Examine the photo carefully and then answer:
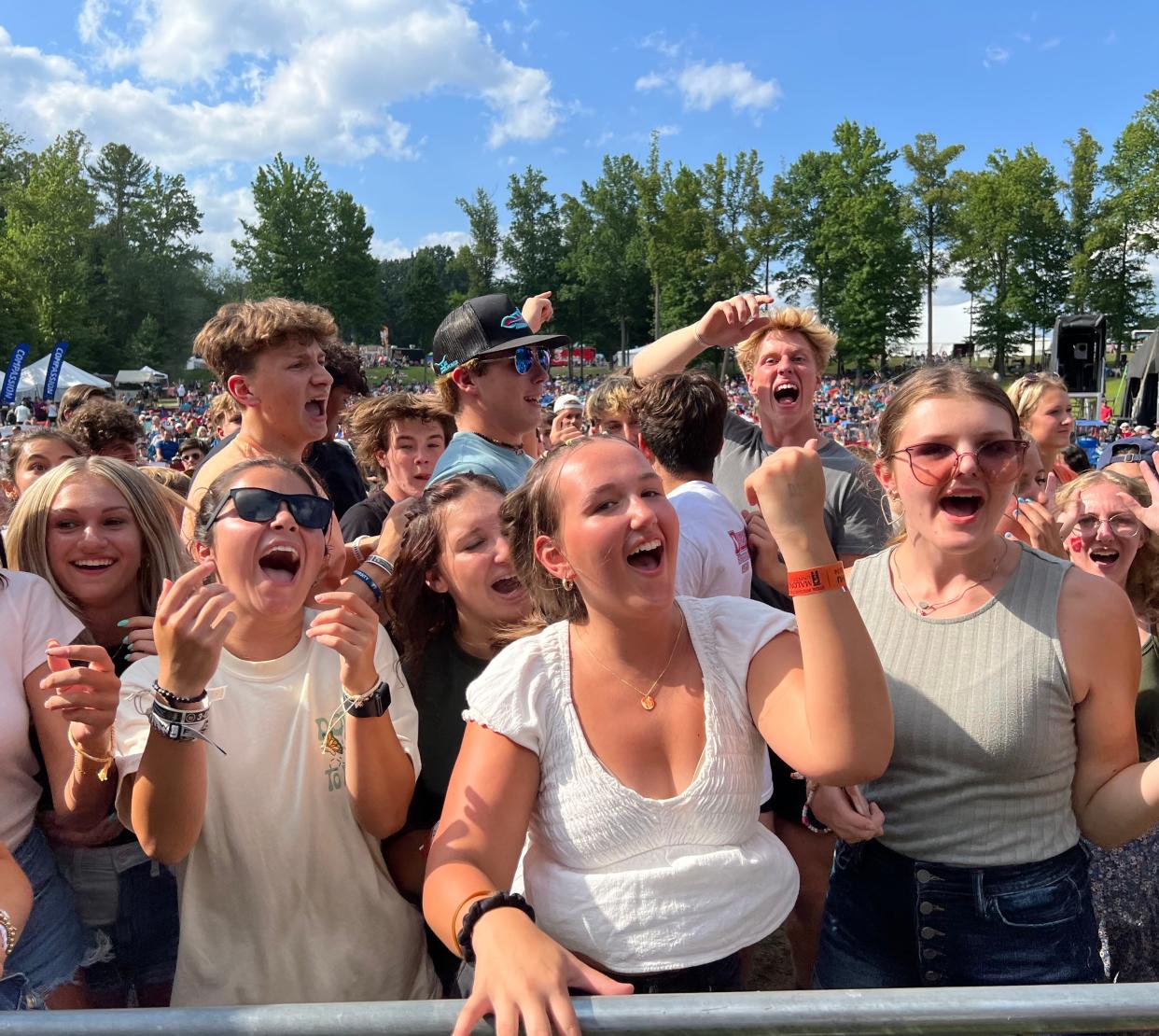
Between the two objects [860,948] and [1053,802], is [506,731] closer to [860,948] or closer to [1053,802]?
[860,948]

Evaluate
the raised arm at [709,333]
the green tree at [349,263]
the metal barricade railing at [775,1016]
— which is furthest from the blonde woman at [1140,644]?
the green tree at [349,263]

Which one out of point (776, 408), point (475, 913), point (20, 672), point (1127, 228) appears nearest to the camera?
point (475, 913)

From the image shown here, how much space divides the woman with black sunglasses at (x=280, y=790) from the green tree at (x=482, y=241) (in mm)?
69715

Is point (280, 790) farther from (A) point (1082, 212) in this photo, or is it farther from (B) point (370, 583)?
(A) point (1082, 212)

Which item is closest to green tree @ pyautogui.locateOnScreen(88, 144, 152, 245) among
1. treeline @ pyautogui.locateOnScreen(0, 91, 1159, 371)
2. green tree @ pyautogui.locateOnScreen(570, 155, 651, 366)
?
treeline @ pyautogui.locateOnScreen(0, 91, 1159, 371)

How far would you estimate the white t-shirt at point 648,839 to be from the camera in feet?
5.39

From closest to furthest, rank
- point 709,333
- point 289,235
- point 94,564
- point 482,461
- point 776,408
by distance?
point 94,564 → point 482,461 → point 709,333 → point 776,408 → point 289,235

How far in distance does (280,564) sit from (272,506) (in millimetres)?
155

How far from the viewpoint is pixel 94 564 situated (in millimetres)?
2486

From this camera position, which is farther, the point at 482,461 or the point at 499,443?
the point at 499,443

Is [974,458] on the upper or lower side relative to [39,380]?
lower

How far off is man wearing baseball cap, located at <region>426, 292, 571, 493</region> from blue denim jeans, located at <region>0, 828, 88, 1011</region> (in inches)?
69.9

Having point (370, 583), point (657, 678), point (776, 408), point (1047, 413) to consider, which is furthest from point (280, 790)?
point (1047, 413)

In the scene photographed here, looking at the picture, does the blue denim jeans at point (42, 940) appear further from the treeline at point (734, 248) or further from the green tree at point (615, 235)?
the green tree at point (615, 235)
